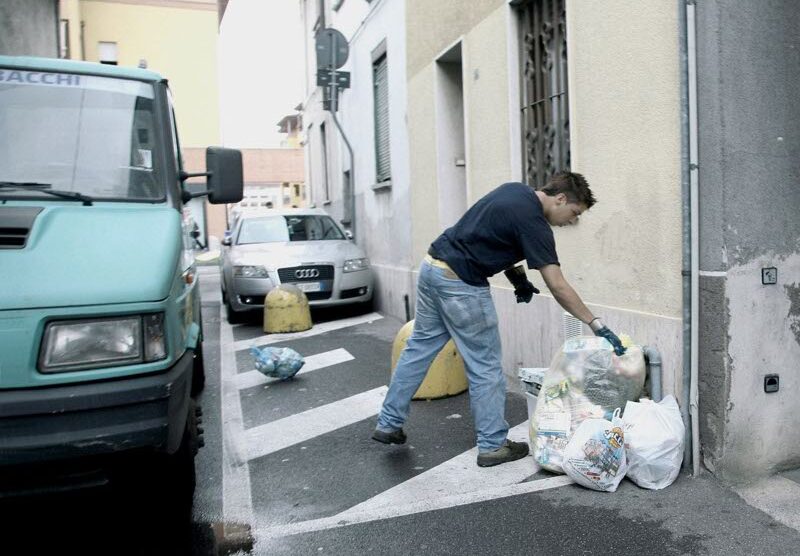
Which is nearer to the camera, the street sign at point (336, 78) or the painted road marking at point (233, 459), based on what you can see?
the painted road marking at point (233, 459)

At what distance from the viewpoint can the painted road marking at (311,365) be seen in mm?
6379

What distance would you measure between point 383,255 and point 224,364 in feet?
13.3

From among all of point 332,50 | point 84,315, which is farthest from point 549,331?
point 332,50

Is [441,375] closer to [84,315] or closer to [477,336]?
[477,336]

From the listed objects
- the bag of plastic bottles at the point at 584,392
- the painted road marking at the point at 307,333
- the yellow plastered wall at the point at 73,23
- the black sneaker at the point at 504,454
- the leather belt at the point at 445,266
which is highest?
the yellow plastered wall at the point at 73,23

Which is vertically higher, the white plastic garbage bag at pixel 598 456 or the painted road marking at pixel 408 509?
the white plastic garbage bag at pixel 598 456

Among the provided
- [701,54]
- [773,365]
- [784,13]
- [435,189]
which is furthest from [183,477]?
[435,189]

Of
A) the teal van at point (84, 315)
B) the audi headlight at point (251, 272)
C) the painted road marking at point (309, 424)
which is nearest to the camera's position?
the teal van at point (84, 315)

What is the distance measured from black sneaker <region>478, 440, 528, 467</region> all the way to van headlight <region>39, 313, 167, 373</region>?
1980 mm

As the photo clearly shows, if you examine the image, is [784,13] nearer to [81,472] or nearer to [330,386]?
[81,472]

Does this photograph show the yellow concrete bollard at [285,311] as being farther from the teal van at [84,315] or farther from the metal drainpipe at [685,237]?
the metal drainpipe at [685,237]

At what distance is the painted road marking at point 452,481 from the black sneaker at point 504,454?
0.09 feet

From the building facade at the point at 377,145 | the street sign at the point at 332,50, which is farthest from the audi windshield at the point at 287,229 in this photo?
the street sign at the point at 332,50

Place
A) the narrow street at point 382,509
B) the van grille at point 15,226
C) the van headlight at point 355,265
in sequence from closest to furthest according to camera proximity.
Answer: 1. the van grille at point 15,226
2. the narrow street at point 382,509
3. the van headlight at point 355,265
